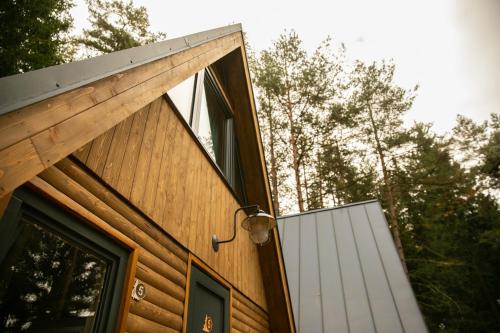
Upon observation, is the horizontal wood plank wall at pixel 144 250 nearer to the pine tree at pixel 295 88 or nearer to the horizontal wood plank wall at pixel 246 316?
the horizontal wood plank wall at pixel 246 316

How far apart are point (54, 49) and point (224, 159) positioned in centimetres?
995

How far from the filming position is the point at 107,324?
160 centimetres

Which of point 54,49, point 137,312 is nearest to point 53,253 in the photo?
point 137,312

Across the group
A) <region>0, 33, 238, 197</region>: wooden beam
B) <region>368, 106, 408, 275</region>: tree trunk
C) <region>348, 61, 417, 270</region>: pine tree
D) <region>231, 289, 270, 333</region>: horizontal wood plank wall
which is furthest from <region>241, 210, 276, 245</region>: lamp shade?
<region>348, 61, 417, 270</region>: pine tree

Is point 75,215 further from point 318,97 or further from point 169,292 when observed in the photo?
point 318,97

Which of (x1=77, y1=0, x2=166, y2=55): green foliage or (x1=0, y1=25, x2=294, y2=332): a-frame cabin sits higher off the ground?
(x1=77, y1=0, x2=166, y2=55): green foliage

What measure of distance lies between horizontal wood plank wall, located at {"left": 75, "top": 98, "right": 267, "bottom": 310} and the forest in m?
8.59

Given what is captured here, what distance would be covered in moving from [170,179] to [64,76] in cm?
154

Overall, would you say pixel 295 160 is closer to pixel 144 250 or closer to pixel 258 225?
pixel 258 225

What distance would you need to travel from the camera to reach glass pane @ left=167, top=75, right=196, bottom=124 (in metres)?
3.28

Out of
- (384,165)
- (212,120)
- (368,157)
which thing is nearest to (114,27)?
(212,120)

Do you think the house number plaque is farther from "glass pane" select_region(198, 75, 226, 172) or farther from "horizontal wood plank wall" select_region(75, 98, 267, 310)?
"glass pane" select_region(198, 75, 226, 172)

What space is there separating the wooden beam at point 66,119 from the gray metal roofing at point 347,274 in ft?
17.7

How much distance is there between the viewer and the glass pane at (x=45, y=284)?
3.91ft
